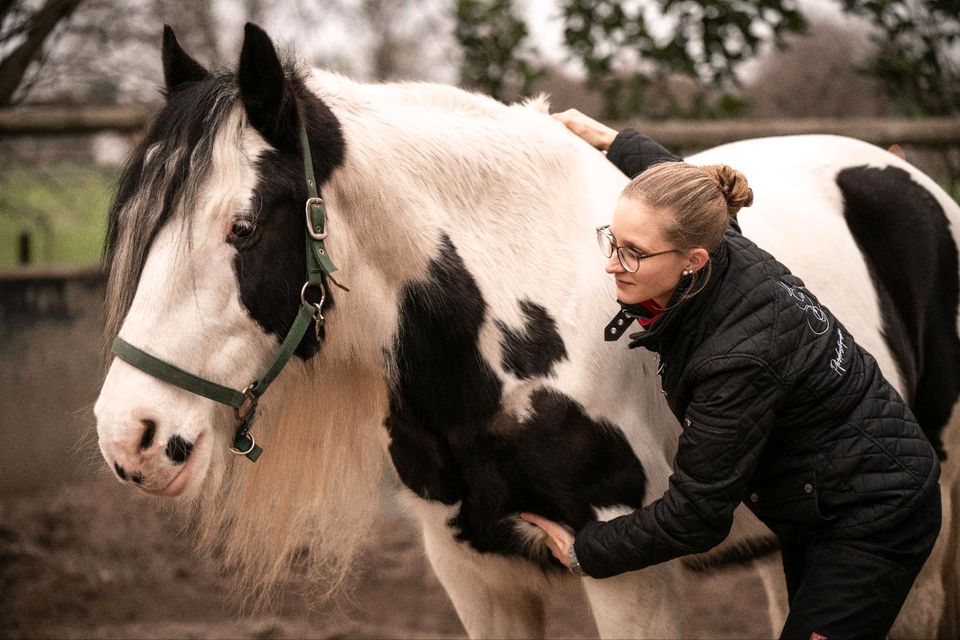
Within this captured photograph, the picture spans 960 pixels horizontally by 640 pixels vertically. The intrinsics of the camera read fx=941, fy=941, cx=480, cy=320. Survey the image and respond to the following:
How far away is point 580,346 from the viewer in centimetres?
207

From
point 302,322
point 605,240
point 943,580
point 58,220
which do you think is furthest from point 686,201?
point 58,220

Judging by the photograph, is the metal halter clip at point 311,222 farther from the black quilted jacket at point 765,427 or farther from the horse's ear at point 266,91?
the black quilted jacket at point 765,427

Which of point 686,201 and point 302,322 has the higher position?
point 686,201

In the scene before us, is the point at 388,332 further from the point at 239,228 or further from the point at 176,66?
the point at 176,66

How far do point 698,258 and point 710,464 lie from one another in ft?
1.27

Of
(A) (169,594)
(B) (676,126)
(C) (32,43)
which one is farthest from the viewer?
(B) (676,126)

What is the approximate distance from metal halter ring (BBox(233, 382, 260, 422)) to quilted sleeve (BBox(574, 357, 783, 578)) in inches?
30.9

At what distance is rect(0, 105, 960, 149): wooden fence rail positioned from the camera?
193 inches

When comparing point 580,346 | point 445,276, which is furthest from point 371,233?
point 580,346

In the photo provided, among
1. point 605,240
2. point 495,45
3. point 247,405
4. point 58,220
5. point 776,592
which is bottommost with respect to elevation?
point 58,220

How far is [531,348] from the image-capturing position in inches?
81.2

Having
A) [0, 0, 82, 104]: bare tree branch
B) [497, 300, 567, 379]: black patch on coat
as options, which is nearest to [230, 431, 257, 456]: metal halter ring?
[497, 300, 567, 379]: black patch on coat

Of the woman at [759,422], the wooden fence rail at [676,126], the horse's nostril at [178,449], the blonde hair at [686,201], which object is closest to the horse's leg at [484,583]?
the woman at [759,422]

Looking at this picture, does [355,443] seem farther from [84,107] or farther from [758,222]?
[84,107]
